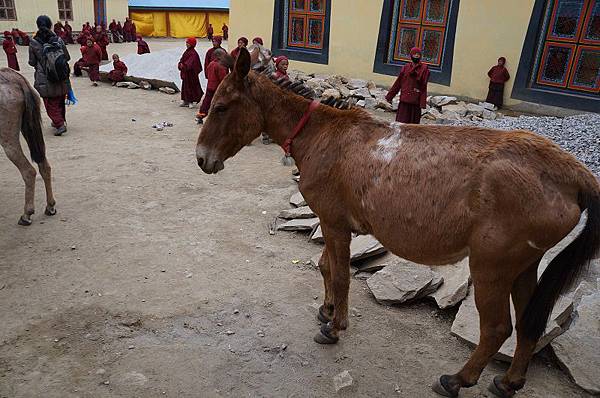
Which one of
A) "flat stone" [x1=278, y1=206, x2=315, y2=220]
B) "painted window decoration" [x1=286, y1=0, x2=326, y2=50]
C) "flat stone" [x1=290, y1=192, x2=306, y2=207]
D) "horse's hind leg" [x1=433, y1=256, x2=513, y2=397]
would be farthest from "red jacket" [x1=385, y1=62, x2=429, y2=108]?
"painted window decoration" [x1=286, y1=0, x2=326, y2=50]

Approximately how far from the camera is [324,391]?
2.96 m

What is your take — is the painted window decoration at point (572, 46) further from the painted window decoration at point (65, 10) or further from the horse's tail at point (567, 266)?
the painted window decoration at point (65, 10)

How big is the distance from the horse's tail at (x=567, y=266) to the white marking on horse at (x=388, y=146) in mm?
1031

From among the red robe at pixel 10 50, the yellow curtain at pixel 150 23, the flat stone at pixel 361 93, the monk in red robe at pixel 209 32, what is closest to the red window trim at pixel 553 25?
the flat stone at pixel 361 93

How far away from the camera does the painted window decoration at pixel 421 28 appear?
477 inches

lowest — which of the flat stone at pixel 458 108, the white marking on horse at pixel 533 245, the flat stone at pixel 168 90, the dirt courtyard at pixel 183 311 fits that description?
the dirt courtyard at pixel 183 311

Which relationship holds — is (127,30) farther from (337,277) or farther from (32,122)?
(337,277)

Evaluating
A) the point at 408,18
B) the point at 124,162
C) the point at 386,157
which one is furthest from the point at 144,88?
the point at 386,157

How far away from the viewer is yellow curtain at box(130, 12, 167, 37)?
29.7 meters

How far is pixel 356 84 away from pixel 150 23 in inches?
881

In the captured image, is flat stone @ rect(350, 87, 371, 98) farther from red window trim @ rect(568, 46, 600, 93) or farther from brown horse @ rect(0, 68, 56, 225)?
brown horse @ rect(0, 68, 56, 225)

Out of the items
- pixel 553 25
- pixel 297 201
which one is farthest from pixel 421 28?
pixel 297 201

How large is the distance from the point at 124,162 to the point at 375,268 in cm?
477

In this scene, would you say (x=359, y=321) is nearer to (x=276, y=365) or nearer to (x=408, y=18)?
(x=276, y=365)
